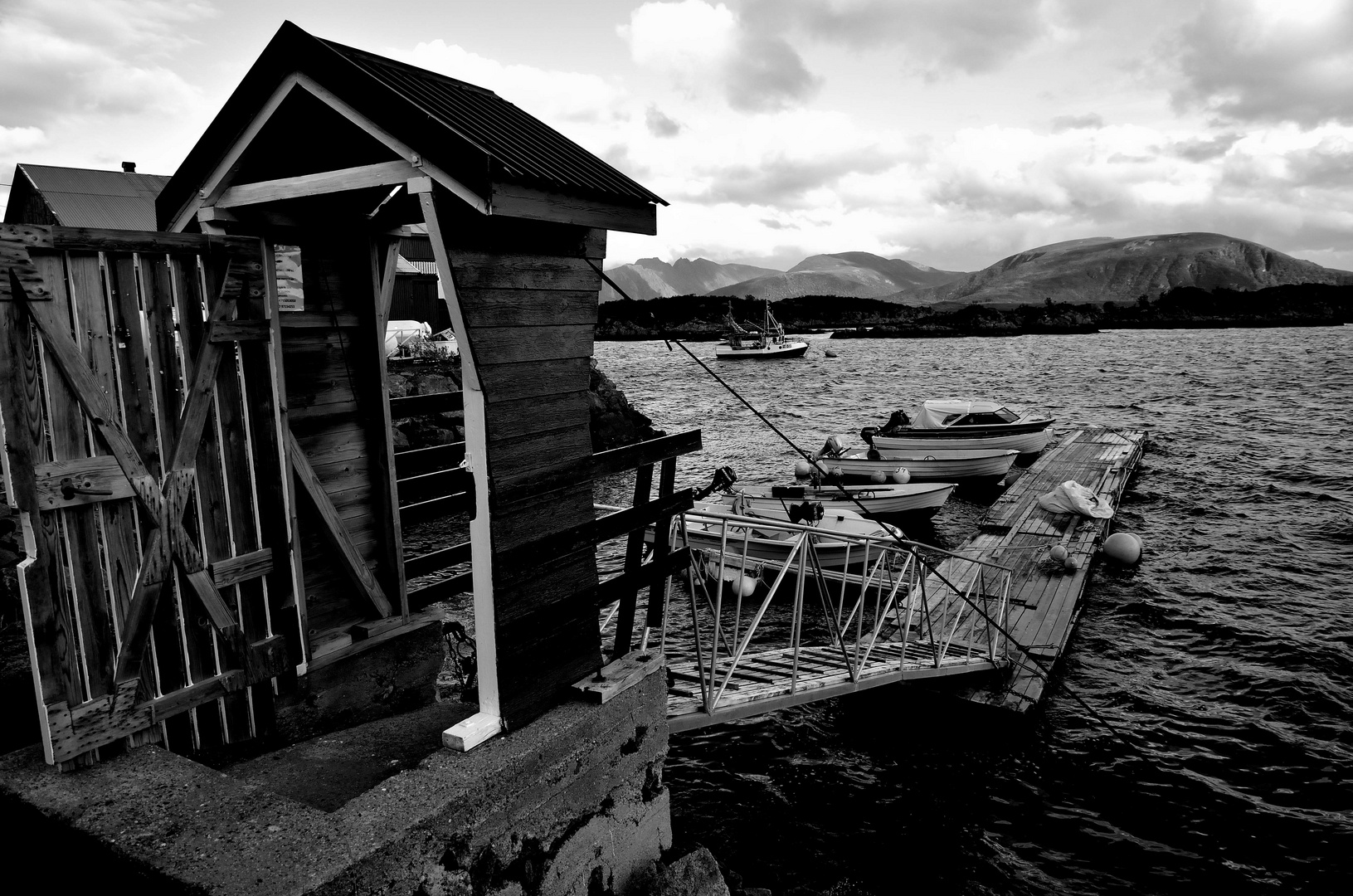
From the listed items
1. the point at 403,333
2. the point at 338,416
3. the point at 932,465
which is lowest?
the point at 932,465

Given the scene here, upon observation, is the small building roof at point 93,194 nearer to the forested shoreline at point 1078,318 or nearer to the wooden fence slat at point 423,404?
the wooden fence slat at point 423,404

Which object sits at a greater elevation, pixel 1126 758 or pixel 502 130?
pixel 502 130

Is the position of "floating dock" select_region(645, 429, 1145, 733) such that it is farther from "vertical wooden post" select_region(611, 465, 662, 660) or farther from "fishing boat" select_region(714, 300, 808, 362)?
"fishing boat" select_region(714, 300, 808, 362)

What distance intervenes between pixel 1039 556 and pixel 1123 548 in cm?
230

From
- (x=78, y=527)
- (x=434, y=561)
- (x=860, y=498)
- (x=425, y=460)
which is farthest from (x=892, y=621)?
(x=78, y=527)

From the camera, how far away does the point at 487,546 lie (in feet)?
16.6

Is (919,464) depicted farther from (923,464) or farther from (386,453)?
(386,453)

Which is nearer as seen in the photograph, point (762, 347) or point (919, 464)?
point (919, 464)

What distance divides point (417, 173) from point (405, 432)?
23089 millimetres

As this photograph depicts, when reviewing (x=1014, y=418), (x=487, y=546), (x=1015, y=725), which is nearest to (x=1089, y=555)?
(x=1015, y=725)

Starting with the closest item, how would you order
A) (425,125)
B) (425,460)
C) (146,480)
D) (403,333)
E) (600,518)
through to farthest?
1. (425,125)
2. (146,480)
3. (600,518)
4. (425,460)
5. (403,333)

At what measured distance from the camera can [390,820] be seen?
4.23m

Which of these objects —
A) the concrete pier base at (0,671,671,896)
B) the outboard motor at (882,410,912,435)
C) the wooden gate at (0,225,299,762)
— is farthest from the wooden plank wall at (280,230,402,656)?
the outboard motor at (882,410,912,435)

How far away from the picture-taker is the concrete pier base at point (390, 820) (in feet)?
13.1
